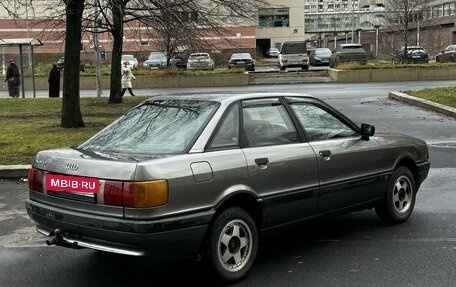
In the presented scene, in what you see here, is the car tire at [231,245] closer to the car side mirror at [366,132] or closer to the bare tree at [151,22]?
the car side mirror at [366,132]

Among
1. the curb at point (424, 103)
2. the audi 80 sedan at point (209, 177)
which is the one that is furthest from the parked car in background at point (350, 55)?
the audi 80 sedan at point (209, 177)

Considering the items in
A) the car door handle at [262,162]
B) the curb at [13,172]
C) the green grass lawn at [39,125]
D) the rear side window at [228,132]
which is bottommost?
the curb at [13,172]

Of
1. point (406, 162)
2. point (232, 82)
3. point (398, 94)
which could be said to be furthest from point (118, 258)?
point (232, 82)

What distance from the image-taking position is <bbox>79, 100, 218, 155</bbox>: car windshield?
4.72 meters

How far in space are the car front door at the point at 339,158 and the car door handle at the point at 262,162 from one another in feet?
2.11

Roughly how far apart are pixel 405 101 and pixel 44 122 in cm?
1218

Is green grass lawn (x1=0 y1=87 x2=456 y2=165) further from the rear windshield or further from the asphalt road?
the rear windshield

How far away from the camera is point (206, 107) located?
505cm

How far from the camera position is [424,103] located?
718 inches

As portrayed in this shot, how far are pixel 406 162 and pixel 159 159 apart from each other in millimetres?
3186

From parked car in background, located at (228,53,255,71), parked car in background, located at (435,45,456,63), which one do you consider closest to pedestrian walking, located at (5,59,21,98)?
parked car in background, located at (228,53,255,71)

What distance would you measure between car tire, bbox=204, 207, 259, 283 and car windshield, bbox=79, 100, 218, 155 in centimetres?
66

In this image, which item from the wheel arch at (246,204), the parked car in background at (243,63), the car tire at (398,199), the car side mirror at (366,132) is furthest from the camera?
the parked car in background at (243,63)

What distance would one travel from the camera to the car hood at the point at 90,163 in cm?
424
